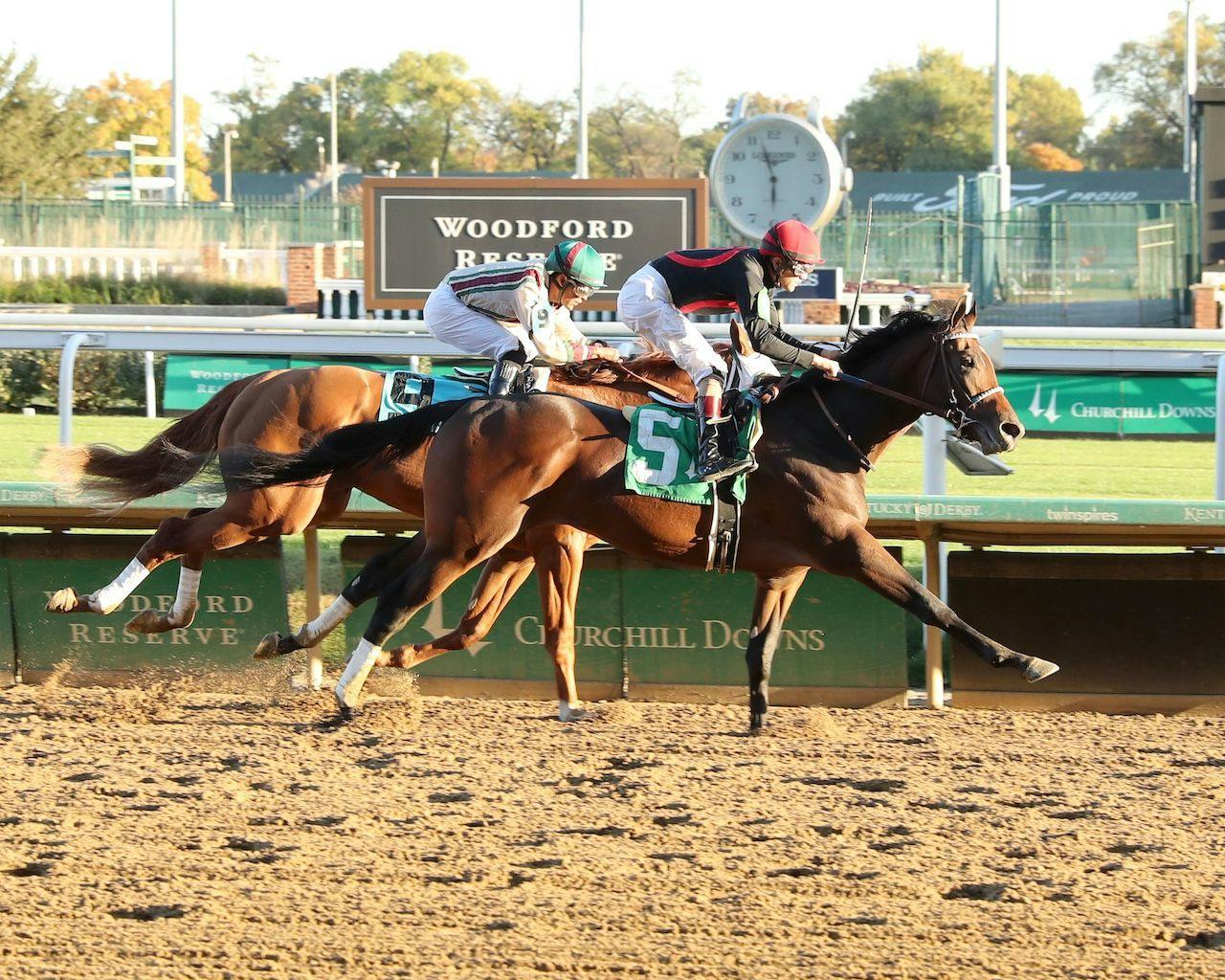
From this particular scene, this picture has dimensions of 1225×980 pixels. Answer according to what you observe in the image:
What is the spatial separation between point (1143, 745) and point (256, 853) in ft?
9.85

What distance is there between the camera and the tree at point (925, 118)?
6366 centimetres

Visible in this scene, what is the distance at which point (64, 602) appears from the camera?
19.7 ft

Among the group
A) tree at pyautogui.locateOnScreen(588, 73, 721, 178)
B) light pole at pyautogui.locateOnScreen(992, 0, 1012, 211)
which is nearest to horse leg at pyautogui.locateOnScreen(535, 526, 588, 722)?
Result: light pole at pyautogui.locateOnScreen(992, 0, 1012, 211)

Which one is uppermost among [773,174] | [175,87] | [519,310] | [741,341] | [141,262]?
[175,87]

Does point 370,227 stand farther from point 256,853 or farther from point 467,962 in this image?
point 467,962

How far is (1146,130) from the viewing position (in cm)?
6347

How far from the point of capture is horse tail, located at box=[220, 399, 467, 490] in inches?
225

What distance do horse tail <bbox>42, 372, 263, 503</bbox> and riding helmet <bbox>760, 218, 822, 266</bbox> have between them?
201 cm

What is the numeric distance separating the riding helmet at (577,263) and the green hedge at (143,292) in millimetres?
18631

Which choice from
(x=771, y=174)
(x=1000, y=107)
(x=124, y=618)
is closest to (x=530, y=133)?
(x=1000, y=107)

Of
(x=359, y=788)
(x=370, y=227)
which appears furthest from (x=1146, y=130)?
(x=359, y=788)

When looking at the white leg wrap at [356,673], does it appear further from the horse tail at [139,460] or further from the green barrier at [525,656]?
the horse tail at [139,460]

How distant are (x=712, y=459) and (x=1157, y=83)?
6236cm

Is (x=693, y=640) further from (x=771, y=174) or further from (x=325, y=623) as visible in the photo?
(x=771, y=174)
